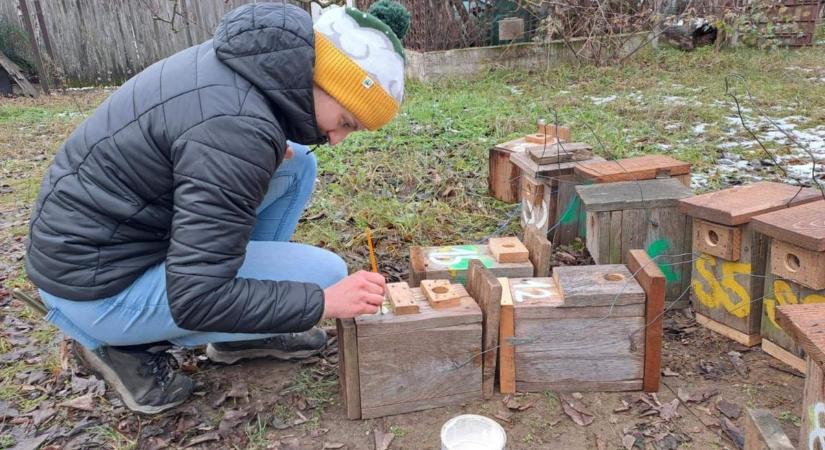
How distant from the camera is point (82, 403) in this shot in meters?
2.06

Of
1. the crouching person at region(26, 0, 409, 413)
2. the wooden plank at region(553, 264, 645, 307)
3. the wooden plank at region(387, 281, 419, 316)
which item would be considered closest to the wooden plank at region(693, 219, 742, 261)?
the wooden plank at region(553, 264, 645, 307)

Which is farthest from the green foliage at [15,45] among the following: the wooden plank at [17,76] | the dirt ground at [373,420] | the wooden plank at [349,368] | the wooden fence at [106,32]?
A: the wooden plank at [349,368]

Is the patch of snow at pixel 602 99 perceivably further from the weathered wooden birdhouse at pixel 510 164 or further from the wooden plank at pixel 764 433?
the wooden plank at pixel 764 433

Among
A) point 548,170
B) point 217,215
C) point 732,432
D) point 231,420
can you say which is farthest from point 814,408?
point 548,170

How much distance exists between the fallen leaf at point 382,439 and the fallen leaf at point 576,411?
Answer: 541mm

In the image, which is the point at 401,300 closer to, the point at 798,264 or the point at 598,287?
the point at 598,287

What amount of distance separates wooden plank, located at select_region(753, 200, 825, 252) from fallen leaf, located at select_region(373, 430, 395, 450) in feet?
4.45

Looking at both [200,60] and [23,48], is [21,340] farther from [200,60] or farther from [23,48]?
[23,48]

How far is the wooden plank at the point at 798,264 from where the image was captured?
75.5 inches

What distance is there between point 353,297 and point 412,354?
33cm

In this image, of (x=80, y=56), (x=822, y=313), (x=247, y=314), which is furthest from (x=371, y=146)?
(x=80, y=56)

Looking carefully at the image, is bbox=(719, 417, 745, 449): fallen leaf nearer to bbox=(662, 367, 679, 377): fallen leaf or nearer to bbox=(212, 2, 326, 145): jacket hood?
bbox=(662, 367, 679, 377): fallen leaf

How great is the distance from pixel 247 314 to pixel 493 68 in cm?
685

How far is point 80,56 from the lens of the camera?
897cm
